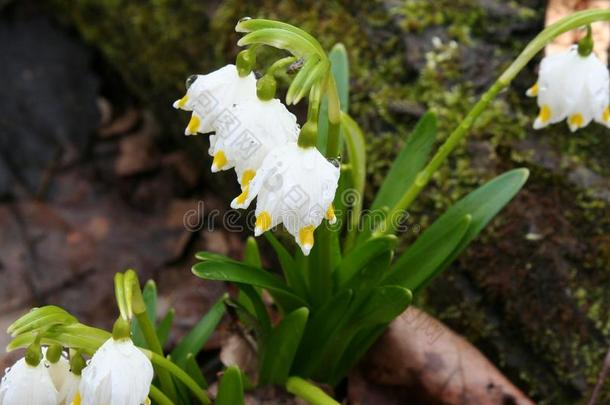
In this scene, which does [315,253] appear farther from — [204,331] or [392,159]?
[392,159]

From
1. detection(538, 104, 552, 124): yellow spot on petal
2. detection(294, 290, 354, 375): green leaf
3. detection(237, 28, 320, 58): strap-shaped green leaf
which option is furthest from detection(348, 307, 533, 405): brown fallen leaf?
detection(237, 28, 320, 58): strap-shaped green leaf

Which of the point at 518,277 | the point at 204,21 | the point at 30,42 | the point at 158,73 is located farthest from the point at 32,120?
the point at 518,277

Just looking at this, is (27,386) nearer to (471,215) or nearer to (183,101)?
(183,101)

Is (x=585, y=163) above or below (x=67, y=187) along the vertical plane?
above

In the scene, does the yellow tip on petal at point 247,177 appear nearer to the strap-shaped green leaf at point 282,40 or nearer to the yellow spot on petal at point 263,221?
the yellow spot on petal at point 263,221

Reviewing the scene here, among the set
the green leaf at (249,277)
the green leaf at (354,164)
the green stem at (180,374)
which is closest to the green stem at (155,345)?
the green stem at (180,374)

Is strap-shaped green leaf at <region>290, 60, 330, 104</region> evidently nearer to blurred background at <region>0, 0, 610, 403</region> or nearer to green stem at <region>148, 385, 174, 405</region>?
green stem at <region>148, 385, 174, 405</region>
